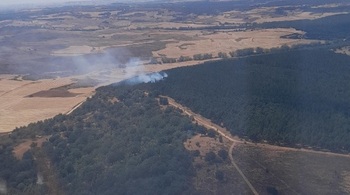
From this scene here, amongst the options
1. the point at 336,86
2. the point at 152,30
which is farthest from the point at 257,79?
the point at 152,30

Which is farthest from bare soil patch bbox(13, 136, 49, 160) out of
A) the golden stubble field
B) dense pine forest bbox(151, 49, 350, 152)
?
dense pine forest bbox(151, 49, 350, 152)

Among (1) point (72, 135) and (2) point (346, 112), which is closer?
(1) point (72, 135)

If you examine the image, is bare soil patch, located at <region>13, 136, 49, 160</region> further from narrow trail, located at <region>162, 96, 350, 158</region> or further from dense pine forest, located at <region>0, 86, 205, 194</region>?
narrow trail, located at <region>162, 96, 350, 158</region>

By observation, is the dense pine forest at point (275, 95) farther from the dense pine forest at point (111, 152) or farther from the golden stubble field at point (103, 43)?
the golden stubble field at point (103, 43)

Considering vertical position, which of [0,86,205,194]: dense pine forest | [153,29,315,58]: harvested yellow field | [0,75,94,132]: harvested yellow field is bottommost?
[0,75,94,132]: harvested yellow field

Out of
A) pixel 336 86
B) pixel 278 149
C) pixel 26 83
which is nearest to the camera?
pixel 278 149

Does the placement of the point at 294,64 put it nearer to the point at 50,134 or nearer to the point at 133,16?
the point at 50,134

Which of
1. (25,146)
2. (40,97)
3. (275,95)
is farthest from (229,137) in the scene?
(40,97)

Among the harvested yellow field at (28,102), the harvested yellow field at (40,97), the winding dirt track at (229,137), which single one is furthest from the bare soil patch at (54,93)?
the winding dirt track at (229,137)
